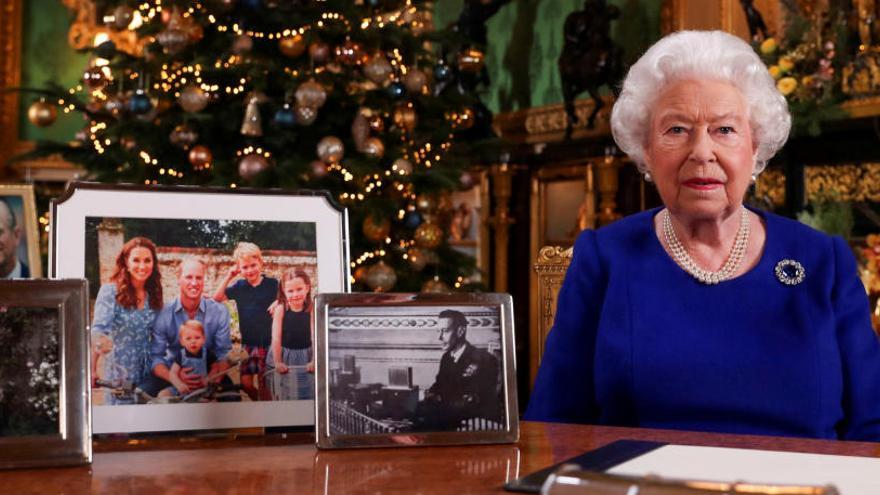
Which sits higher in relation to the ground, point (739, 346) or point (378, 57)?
point (378, 57)

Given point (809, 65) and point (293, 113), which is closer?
point (293, 113)

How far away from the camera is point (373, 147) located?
4684 mm

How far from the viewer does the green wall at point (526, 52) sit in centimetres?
791

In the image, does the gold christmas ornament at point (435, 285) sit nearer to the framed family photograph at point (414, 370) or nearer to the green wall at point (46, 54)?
the framed family photograph at point (414, 370)

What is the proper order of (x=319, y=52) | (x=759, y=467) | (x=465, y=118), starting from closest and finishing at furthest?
(x=759, y=467) < (x=319, y=52) < (x=465, y=118)

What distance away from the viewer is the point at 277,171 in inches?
177

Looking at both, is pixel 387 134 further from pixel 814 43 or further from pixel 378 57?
pixel 814 43

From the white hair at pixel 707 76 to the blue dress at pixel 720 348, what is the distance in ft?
0.55

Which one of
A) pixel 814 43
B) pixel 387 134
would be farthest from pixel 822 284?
pixel 814 43

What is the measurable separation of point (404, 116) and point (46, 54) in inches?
207

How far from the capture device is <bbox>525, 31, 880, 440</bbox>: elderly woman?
1.78m

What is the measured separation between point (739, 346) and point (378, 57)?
3183mm

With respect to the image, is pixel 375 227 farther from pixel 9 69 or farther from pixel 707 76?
pixel 9 69

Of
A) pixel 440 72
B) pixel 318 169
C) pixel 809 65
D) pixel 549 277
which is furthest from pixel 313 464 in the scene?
pixel 809 65
